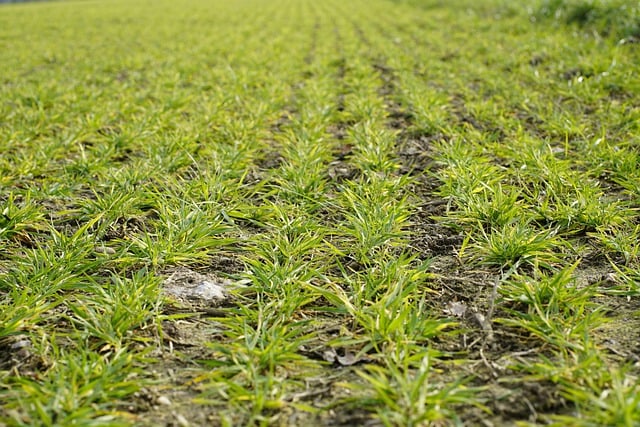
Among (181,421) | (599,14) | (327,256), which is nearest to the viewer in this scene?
(181,421)

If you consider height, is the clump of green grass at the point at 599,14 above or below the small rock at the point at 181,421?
above

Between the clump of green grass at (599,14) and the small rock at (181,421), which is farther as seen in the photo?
the clump of green grass at (599,14)

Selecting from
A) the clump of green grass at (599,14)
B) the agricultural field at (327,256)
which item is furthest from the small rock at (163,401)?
the clump of green grass at (599,14)

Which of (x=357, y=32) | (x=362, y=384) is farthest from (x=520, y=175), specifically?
(x=357, y=32)

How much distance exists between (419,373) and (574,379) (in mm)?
464

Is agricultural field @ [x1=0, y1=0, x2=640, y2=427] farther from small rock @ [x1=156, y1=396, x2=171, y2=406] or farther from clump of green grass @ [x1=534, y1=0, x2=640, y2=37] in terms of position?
clump of green grass @ [x1=534, y1=0, x2=640, y2=37]

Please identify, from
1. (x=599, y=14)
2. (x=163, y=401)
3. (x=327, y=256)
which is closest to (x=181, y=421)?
(x=163, y=401)

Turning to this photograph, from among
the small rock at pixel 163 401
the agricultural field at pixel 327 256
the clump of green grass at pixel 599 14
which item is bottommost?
the small rock at pixel 163 401

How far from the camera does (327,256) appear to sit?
8.21 feet

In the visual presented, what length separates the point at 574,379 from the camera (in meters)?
1.66

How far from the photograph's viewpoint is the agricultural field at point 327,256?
1673mm

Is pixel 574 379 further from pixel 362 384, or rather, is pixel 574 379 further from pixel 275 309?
pixel 275 309

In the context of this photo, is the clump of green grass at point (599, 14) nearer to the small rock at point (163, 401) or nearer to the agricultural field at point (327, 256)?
the agricultural field at point (327, 256)

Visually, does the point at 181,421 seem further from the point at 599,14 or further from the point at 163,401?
the point at 599,14
